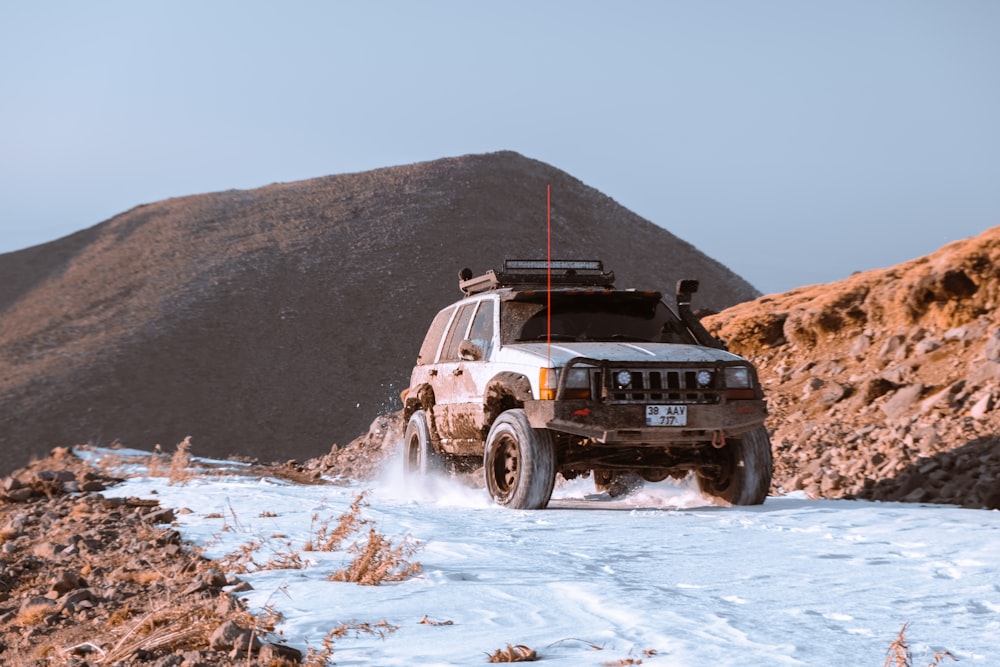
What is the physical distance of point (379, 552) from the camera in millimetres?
6477

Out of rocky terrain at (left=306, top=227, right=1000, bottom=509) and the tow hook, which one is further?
rocky terrain at (left=306, top=227, right=1000, bottom=509)

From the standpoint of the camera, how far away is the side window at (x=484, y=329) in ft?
35.6

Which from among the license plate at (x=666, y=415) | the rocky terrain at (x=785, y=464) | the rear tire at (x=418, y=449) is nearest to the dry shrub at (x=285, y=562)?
the rocky terrain at (x=785, y=464)

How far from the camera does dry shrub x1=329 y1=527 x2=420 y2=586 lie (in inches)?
239

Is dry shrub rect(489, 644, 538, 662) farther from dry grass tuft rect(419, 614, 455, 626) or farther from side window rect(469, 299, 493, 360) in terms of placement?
side window rect(469, 299, 493, 360)

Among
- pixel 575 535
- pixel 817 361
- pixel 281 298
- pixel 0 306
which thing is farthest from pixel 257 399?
pixel 575 535

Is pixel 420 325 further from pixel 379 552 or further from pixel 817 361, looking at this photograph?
pixel 379 552

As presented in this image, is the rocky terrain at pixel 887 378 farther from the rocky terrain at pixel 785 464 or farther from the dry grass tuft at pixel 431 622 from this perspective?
the dry grass tuft at pixel 431 622

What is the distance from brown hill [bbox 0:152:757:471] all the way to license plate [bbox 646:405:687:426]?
144 ft

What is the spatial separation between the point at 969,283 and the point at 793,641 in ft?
42.6

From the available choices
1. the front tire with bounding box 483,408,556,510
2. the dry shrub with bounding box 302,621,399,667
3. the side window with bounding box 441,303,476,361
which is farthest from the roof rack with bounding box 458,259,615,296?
the dry shrub with bounding box 302,621,399,667

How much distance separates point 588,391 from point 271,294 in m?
71.5

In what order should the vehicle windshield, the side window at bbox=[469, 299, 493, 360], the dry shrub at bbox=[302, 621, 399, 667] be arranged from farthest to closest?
1. the side window at bbox=[469, 299, 493, 360]
2. the vehicle windshield
3. the dry shrub at bbox=[302, 621, 399, 667]

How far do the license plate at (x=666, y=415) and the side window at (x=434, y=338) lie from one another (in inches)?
140
